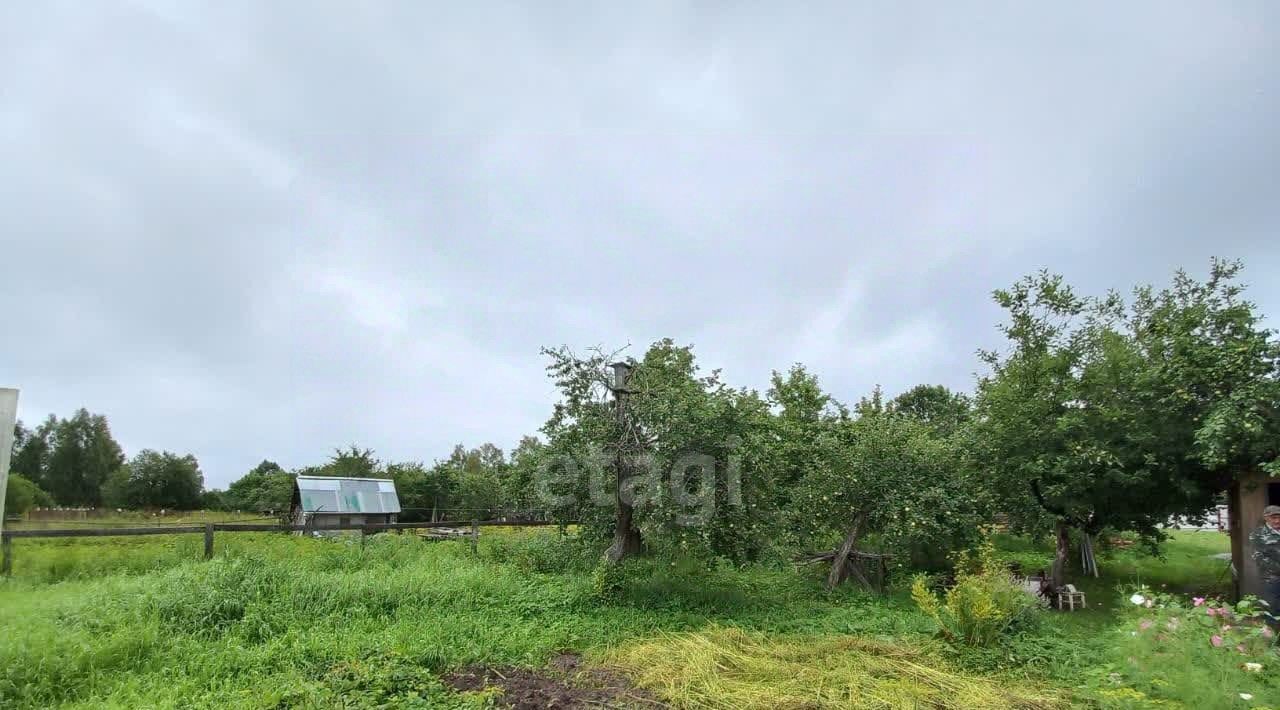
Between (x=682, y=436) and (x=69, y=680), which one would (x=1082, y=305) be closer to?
(x=682, y=436)

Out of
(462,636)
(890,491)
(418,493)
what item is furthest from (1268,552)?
(418,493)

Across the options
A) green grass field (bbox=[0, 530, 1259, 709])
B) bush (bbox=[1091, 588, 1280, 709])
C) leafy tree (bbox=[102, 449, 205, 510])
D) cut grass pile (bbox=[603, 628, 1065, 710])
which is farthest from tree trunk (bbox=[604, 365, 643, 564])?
leafy tree (bbox=[102, 449, 205, 510])

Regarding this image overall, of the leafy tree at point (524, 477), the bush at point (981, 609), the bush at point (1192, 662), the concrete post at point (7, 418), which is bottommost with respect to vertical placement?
the bush at point (981, 609)

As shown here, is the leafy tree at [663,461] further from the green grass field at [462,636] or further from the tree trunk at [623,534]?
the green grass field at [462,636]

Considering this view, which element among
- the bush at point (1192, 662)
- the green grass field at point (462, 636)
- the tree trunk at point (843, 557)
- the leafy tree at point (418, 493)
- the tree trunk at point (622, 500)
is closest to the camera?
the bush at point (1192, 662)

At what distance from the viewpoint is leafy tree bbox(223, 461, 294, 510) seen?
31.8m

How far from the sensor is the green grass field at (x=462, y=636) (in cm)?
456

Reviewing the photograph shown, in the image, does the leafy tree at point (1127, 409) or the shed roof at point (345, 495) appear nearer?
the leafy tree at point (1127, 409)

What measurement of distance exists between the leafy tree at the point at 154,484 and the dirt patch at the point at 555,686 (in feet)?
130

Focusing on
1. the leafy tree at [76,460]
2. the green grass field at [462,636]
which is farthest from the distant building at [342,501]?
the leafy tree at [76,460]

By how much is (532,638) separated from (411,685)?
5.41 feet

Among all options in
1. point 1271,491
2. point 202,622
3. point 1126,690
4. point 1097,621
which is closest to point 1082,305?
point 1271,491

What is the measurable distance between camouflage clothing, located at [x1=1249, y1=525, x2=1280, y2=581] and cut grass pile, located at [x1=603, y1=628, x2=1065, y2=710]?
2515 mm

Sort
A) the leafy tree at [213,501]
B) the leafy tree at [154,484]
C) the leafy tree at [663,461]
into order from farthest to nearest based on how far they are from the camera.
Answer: the leafy tree at [213,501], the leafy tree at [154,484], the leafy tree at [663,461]
